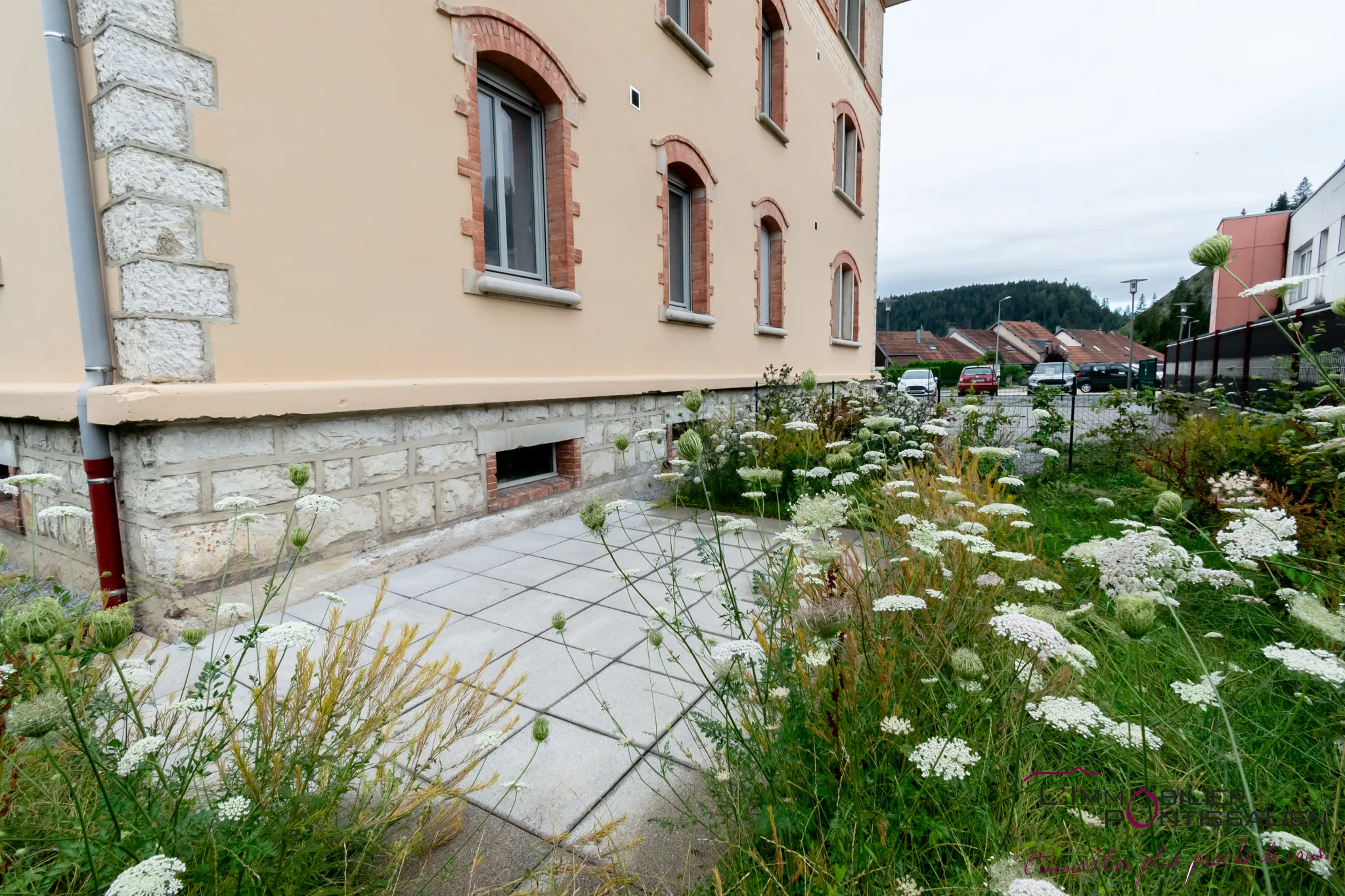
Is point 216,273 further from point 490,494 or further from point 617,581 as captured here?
point 617,581

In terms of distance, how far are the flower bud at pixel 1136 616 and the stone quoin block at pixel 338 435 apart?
13.7 ft

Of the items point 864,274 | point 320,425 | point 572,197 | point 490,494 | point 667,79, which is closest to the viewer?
point 320,425

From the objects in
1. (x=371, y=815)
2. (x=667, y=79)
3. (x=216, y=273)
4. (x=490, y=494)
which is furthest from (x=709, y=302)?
(x=371, y=815)

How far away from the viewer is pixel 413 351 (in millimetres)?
4488

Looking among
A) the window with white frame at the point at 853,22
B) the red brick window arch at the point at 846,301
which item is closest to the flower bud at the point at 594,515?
the red brick window arch at the point at 846,301

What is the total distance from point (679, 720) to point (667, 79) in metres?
7.41

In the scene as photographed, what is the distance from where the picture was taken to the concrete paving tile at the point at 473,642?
2992mm

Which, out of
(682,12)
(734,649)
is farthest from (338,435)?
(682,12)

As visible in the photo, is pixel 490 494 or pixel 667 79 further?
pixel 667 79

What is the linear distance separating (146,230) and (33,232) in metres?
1.75

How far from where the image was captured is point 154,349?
A: 3.16 metres

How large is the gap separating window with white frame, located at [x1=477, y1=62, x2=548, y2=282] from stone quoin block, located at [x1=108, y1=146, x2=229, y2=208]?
7.37 feet

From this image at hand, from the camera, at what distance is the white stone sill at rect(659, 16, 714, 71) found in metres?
7.05

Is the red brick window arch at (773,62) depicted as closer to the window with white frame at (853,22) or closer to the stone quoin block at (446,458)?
the window with white frame at (853,22)
